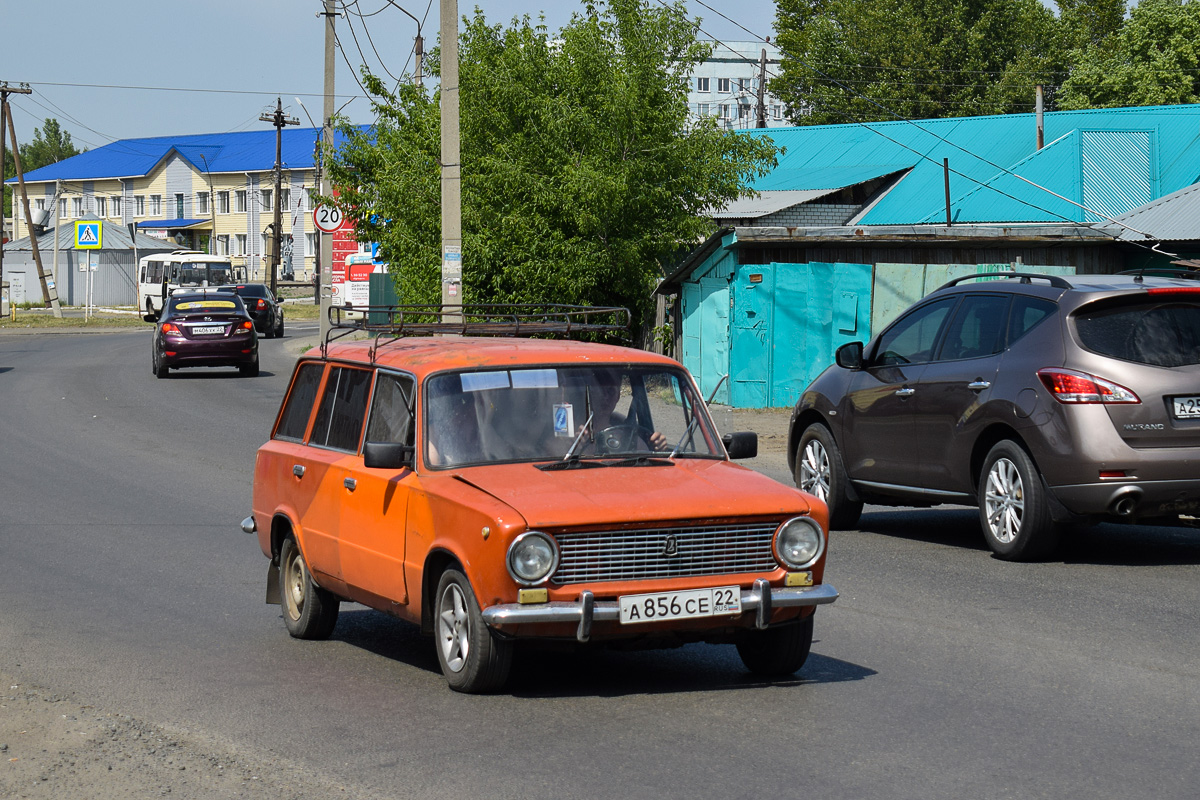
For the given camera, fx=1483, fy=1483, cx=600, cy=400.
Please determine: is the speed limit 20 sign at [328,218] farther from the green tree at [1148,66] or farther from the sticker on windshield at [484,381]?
the green tree at [1148,66]

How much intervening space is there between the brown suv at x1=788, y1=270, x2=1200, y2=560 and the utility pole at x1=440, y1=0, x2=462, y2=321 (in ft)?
30.7

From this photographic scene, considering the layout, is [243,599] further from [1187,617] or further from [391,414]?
[1187,617]

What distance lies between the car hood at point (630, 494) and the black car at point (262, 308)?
137 ft

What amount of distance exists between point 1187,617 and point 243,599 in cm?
515

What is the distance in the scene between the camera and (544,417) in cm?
645

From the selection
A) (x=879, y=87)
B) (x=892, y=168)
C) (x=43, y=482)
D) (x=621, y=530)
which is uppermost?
(x=879, y=87)

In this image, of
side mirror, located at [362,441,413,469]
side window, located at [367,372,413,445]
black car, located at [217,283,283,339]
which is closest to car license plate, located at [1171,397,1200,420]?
side window, located at [367,372,413,445]

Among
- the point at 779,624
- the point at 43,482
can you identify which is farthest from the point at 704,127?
the point at 779,624

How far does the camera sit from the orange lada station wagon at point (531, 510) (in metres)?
5.64

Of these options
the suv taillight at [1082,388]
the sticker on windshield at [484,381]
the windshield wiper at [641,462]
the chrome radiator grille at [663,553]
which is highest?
the sticker on windshield at [484,381]

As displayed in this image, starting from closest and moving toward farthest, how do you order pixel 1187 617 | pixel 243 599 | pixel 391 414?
1. pixel 391 414
2. pixel 1187 617
3. pixel 243 599

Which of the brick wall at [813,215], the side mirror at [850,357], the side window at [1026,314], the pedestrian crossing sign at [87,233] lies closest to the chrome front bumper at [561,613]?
the side window at [1026,314]

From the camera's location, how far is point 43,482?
567 inches

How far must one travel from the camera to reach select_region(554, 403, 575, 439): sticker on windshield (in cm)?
643
